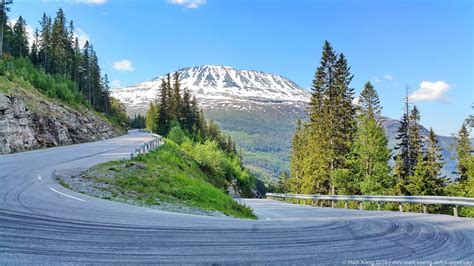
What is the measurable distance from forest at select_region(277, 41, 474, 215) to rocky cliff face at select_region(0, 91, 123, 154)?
28.3 metres

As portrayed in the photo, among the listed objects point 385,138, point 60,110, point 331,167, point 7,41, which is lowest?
point 331,167

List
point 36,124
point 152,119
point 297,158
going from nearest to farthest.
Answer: point 36,124 → point 297,158 → point 152,119

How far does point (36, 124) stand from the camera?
3528 cm

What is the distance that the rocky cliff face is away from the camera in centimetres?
2958

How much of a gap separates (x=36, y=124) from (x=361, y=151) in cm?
3200

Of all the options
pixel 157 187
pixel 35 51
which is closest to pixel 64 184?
pixel 157 187

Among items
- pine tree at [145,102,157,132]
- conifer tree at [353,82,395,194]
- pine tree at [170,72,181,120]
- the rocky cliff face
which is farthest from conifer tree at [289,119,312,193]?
pine tree at [145,102,157,132]

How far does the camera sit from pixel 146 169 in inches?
796

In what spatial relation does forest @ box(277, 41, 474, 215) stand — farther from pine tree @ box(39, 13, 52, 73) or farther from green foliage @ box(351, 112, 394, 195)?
pine tree @ box(39, 13, 52, 73)

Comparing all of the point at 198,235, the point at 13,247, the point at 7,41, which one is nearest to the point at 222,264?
the point at 198,235

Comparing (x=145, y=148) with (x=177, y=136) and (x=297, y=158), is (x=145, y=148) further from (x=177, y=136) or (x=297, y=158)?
(x=297, y=158)

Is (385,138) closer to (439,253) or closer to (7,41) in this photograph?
(439,253)

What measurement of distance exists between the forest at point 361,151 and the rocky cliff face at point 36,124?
92.9 ft

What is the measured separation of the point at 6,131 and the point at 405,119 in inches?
1540
